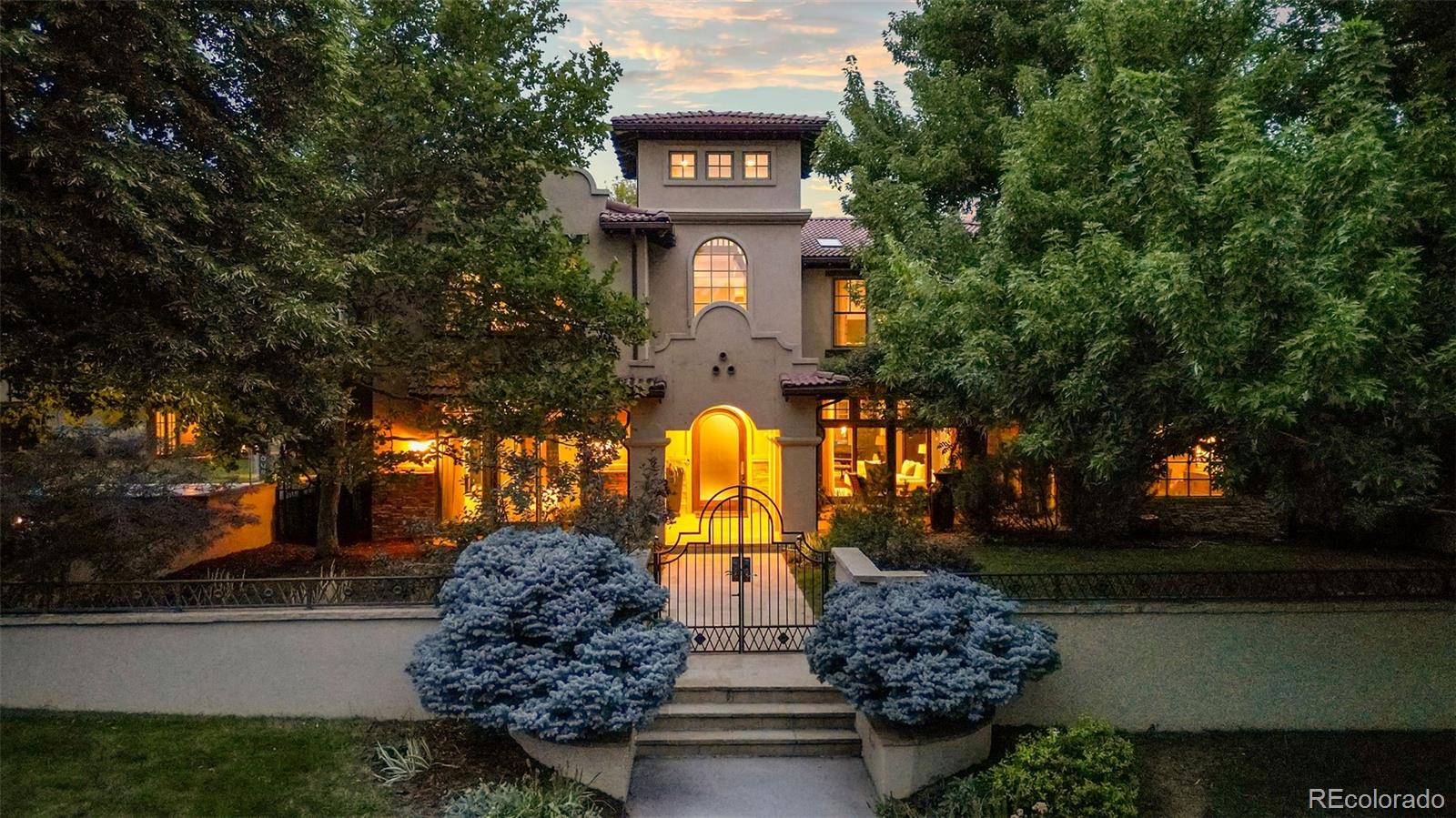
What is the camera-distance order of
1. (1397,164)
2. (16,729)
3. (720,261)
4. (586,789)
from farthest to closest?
(720,261) < (16,729) < (586,789) < (1397,164)

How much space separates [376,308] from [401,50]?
3.83m

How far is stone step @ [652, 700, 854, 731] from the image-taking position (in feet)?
27.6

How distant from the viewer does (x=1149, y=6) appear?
891 cm

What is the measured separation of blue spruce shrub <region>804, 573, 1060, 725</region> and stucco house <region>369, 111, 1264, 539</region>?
8835mm

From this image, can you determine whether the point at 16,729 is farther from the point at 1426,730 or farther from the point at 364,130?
the point at 1426,730

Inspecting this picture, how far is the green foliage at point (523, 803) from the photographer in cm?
662

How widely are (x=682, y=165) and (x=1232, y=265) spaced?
1251cm

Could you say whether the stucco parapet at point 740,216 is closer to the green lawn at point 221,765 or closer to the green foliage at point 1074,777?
the green lawn at point 221,765

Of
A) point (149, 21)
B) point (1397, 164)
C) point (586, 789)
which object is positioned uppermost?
point (149, 21)

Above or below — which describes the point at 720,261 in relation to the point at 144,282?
above

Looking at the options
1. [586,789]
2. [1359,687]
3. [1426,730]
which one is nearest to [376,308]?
[586,789]

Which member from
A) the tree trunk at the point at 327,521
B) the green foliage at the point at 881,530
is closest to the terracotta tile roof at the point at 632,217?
the green foliage at the point at 881,530

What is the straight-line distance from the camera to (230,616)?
8414 millimetres

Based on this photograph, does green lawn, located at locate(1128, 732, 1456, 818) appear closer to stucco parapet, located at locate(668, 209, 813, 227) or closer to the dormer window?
stucco parapet, located at locate(668, 209, 813, 227)
